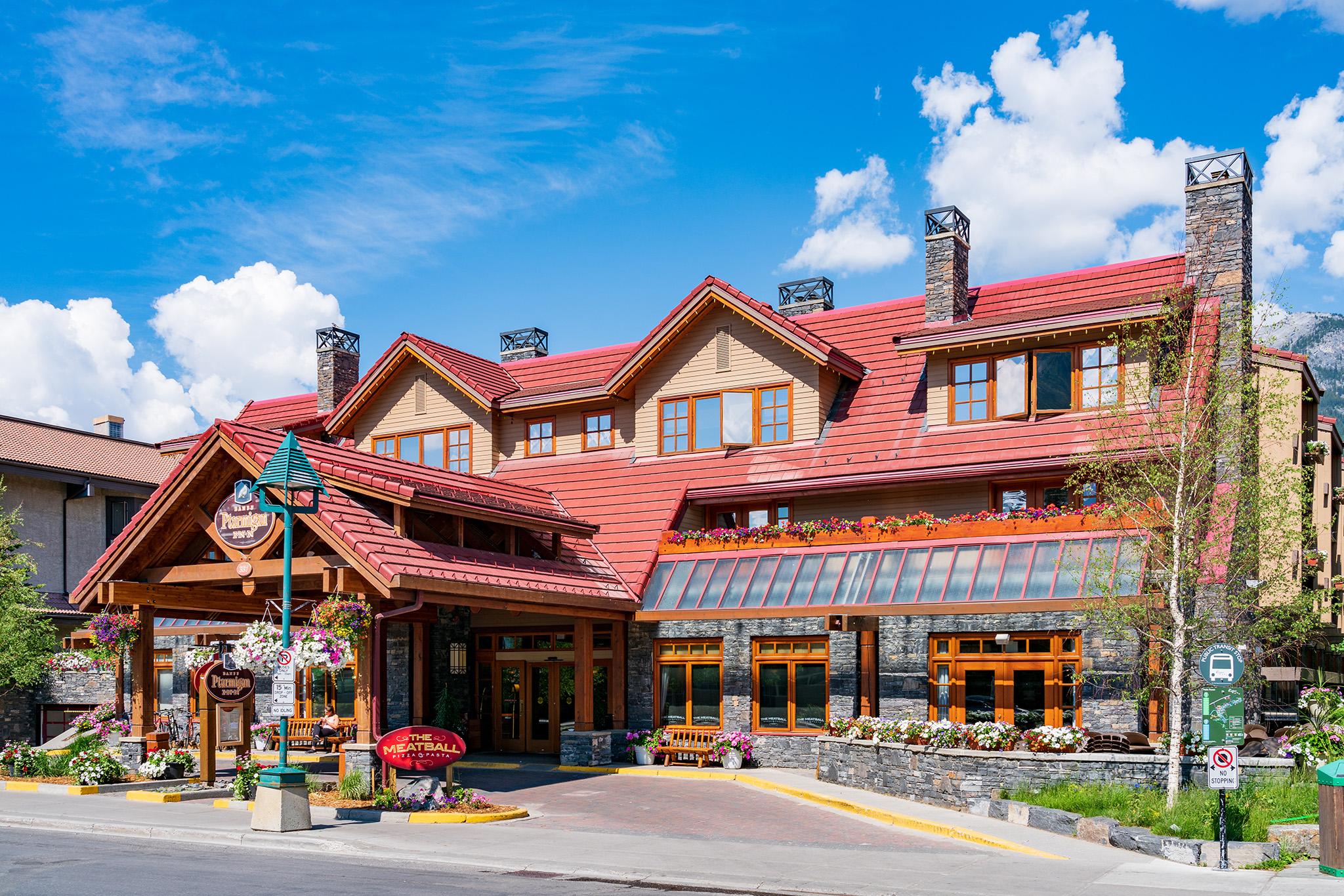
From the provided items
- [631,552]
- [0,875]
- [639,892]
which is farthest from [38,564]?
[639,892]

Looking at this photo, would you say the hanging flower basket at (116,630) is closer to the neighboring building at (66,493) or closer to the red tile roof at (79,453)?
A: the neighboring building at (66,493)

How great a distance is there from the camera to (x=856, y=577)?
26.0 meters

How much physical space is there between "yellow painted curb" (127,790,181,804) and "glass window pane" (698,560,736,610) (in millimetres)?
10831

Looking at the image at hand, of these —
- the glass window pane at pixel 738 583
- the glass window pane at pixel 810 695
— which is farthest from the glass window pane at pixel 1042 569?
the glass window pane at pixel 738 583

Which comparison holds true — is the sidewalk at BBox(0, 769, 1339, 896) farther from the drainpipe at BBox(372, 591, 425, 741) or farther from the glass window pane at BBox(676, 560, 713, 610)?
the glass window pane at BBox(676, 560, 713, 610)

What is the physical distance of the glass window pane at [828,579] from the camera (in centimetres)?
2581

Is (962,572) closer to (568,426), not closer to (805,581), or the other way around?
(805,581)

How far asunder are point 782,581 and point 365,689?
9.42m

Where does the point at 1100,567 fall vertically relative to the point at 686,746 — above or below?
above

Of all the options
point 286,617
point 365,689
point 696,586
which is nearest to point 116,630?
point 365,689

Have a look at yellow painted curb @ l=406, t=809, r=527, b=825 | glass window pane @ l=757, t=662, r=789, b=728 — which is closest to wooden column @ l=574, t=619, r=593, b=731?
glass window pane @ l=757, t=662, r=789, b=728

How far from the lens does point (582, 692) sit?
1065 inches

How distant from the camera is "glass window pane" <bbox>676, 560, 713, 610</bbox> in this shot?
90.0 ft

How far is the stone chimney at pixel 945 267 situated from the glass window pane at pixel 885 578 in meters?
6.47
